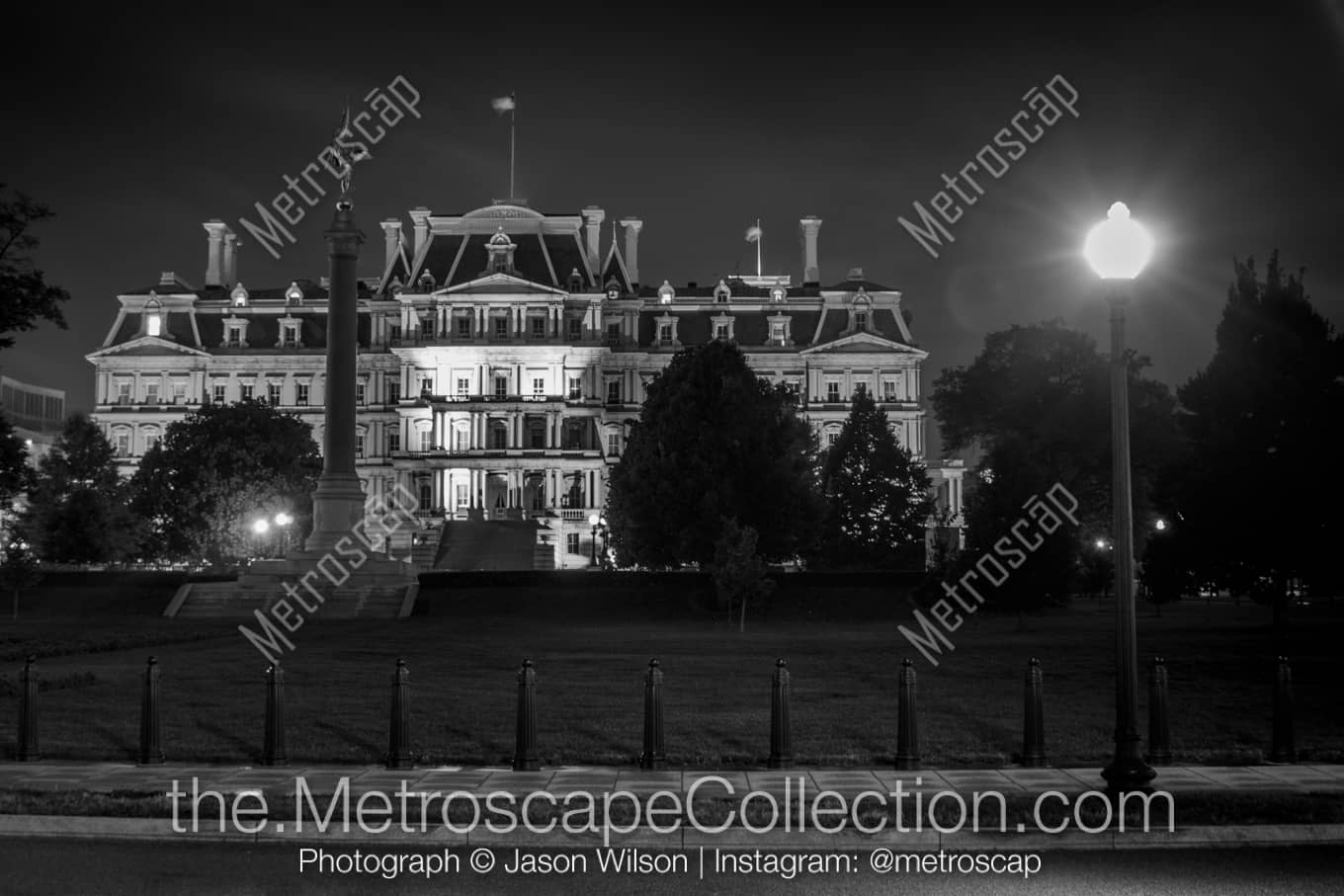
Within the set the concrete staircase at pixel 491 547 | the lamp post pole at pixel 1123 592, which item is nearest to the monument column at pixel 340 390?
the concrete staircase at pixel 491 547

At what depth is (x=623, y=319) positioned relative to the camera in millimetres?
109062

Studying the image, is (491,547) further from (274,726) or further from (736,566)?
(274,726)

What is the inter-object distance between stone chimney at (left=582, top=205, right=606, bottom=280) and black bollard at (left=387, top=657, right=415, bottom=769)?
94.8 m

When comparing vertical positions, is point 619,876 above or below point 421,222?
below

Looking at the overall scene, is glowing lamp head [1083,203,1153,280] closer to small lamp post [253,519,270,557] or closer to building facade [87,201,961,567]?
small lamp post [253,519,270,557]

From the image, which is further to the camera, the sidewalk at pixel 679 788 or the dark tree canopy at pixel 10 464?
the dark tree canopy at pixel 10 464

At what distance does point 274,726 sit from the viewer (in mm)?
15773

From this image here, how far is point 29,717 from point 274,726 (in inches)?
122

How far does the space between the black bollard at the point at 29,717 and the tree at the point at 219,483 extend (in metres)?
60.1

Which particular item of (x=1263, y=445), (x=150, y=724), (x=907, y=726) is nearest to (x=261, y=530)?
(x=1263, y=445)

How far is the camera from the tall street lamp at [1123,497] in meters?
13.6

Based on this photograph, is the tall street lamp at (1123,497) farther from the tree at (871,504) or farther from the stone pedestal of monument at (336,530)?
the tree at (871,504)

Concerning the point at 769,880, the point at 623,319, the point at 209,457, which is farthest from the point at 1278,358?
the point at 623,319

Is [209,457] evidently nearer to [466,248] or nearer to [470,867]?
[466,248]
